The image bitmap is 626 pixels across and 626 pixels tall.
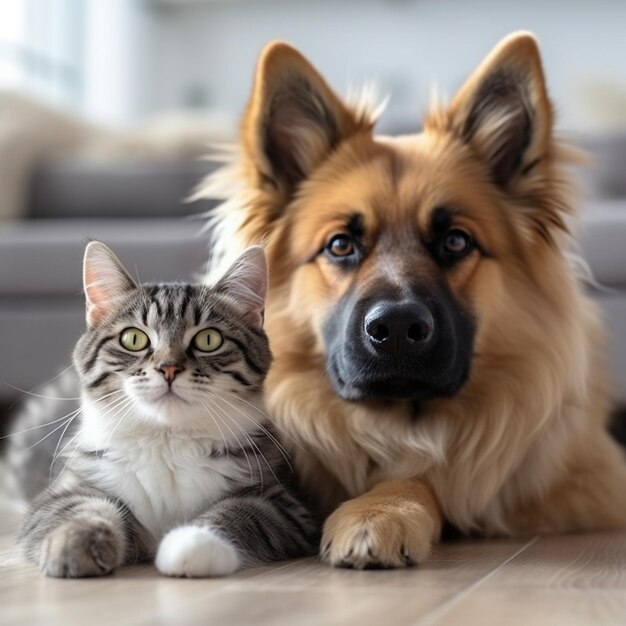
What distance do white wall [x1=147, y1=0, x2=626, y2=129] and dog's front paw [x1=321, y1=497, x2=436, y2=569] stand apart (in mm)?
4795

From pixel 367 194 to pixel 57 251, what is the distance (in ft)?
5.24

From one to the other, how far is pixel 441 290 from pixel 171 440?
591 mm

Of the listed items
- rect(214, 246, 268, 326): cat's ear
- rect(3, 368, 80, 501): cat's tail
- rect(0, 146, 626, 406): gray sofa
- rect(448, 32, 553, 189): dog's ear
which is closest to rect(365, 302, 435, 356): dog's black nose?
rect(214, 246, 268, 326): cat's ear

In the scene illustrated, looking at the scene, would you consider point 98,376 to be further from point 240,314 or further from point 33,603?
point 33,603

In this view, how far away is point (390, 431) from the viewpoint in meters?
1.97

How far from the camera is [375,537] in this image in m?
1.63

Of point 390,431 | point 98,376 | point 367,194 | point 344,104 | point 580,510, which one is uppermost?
point 344,104

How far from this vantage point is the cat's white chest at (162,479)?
167 centimetres

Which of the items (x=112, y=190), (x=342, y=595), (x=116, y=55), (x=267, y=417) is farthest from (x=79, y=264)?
(x=116, y=55)

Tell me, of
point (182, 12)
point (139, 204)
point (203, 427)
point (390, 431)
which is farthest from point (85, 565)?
point (182, 12)

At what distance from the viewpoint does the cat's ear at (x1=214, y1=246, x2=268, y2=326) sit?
1.80m

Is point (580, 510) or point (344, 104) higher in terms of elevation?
point (344, 104)

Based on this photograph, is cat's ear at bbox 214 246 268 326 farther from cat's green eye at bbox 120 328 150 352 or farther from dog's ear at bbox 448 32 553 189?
dog's ear at bbox 448 32 553 189

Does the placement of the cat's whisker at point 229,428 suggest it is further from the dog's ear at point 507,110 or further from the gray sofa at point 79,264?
the gray sofa at point 79,264
